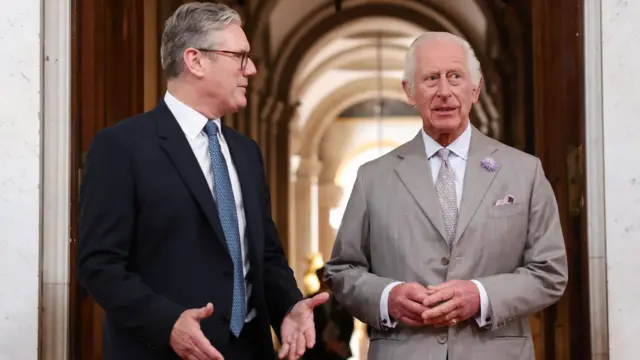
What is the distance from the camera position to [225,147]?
3.35 m

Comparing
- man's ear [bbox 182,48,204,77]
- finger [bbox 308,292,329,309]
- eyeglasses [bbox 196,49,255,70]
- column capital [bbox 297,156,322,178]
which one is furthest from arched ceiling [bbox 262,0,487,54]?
column capital [bbox 297,156,322,178]

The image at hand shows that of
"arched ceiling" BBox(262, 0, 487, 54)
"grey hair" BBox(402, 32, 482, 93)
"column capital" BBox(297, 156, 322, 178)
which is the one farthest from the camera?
"column capital" BBox(297, 156, 322, 178)

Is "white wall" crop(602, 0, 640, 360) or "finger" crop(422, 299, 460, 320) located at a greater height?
"white wall" crop(602, 0, 640, 360)

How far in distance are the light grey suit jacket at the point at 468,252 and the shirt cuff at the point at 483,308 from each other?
16 millimetres

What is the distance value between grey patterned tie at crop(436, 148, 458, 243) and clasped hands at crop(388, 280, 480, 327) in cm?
21

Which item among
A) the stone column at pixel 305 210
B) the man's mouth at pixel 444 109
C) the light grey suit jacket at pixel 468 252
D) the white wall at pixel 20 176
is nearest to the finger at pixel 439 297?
the light grey suit jacket at pixel 468 252

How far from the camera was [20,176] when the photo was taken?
4246 mm

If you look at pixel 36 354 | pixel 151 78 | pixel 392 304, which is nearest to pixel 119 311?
pixel 392 304

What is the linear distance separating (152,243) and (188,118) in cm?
41

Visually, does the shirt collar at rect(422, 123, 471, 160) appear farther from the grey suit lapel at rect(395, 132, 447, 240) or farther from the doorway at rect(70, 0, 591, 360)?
the doorway at rect(70, 0, 591, 360)

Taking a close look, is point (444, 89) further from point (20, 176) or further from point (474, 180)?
point (20, 176)

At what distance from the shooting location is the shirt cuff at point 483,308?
3.32 metres

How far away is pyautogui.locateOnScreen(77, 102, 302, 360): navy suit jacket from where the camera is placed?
2.95 m

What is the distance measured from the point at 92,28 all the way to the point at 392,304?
1.88m
